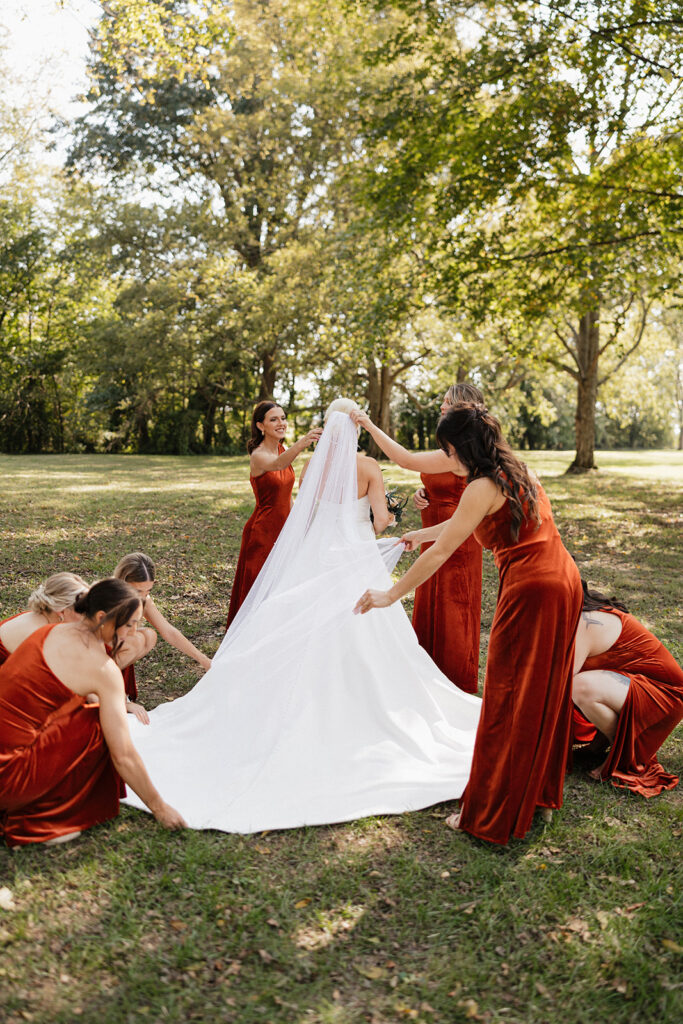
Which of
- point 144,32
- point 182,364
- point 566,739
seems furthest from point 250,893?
point 182,364

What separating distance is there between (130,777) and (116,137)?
33529mm

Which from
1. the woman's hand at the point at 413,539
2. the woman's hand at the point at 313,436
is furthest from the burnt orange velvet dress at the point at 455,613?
the woman's hand at the point at 313,436

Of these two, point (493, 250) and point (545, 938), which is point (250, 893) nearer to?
point (545, 938)

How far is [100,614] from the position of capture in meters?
4.00

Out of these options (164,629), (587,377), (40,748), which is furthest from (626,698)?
(587,377)

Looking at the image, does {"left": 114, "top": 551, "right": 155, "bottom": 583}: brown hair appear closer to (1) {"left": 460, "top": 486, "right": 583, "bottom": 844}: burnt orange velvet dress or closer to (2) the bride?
(2) the bride

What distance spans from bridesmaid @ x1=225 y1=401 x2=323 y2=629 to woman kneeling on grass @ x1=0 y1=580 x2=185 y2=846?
296cm

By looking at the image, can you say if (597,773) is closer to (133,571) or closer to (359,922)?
(359,922)

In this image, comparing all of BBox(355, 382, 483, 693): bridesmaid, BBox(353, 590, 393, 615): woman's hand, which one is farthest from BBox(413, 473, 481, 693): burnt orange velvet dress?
BBox(353, 590, 393, 615): woman's hand

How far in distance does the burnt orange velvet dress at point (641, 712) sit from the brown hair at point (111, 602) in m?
2.99

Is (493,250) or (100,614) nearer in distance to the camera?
(100,614)

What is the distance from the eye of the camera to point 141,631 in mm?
5543

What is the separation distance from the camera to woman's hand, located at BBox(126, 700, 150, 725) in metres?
5.37

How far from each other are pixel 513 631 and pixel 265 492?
3.44m
